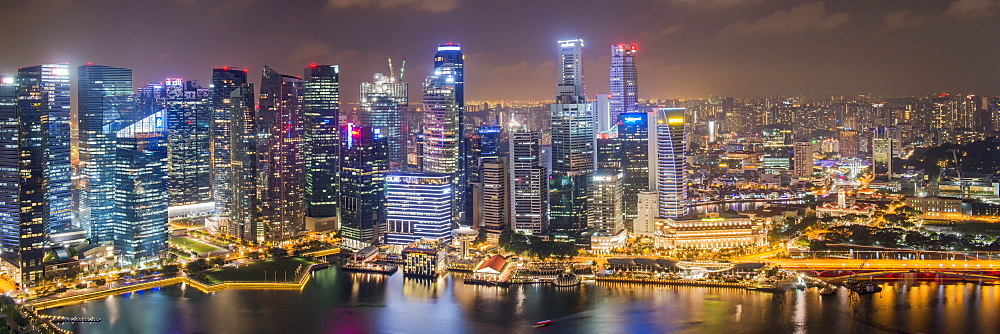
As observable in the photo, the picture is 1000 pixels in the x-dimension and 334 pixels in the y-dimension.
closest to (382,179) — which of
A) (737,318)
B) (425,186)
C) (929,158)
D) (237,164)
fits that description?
(425,186)

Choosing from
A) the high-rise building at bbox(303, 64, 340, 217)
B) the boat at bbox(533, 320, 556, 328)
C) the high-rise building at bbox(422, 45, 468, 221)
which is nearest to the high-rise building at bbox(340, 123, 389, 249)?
the high-rise building at bbox(303, 64, 340, 217)

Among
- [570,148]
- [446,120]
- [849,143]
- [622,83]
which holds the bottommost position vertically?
[570,148]

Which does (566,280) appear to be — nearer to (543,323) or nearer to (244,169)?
(543,323)

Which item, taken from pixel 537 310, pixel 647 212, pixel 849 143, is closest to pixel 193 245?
pixel 537 310

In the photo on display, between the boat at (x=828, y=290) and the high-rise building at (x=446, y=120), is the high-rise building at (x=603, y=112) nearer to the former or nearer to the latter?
the high-rise building at (x=446, y=120)

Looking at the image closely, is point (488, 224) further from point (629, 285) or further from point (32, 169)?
point (32, 169)

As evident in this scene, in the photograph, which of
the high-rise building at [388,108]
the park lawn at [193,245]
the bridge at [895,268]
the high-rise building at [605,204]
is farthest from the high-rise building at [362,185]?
the bridge at [895,268]
